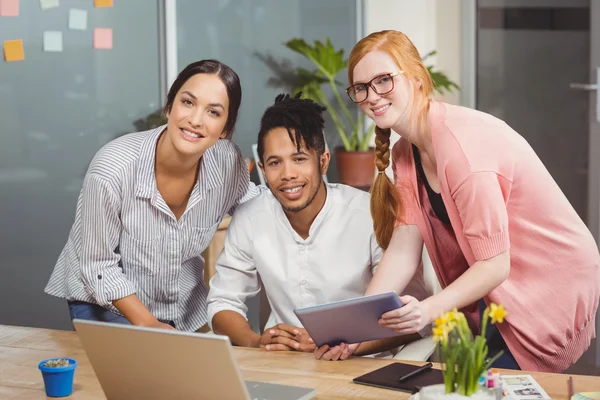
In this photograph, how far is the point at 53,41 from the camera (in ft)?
11.3

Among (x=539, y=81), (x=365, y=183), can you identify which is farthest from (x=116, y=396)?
(x=539, y=81)

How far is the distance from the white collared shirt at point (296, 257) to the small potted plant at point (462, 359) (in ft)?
3.31

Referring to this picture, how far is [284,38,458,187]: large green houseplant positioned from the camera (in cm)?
471

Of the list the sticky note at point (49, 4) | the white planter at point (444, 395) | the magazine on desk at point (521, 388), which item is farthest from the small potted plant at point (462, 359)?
the sticky note at point (49, 4)

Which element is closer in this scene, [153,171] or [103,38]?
[153,171]

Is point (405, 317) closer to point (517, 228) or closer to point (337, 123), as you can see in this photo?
point (517, 228)

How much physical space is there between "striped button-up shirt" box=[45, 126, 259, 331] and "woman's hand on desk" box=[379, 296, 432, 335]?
0.86 metres

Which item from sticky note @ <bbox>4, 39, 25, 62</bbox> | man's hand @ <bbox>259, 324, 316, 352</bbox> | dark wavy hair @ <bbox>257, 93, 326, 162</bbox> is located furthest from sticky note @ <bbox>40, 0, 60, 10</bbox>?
man's hand @ <bbox>259, 324, 316, 352</bbox>

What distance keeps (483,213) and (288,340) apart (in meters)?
0.58

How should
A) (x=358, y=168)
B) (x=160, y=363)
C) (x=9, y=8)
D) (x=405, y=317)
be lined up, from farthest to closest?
(x=358, y=168) < (x=9, y=8) < (x=405, y=317) < (x=160, y=363)

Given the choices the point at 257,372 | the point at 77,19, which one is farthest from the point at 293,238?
the point at 77,19

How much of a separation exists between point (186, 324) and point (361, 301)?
3.52 ft

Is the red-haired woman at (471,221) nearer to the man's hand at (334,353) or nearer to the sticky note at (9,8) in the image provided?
the man's hand at (334,353)

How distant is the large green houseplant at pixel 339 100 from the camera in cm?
471
